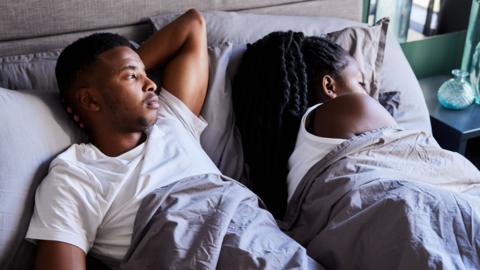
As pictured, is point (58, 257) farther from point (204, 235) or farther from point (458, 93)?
point (458, 93)

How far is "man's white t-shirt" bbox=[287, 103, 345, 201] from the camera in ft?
4.76

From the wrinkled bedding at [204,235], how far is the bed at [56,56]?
27 centimetres

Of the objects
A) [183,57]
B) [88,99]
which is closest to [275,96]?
[183,57]

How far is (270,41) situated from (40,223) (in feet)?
2.82

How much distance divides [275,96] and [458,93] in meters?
0.97

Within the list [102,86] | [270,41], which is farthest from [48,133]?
[270,41]

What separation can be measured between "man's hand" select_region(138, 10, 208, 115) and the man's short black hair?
0.18m

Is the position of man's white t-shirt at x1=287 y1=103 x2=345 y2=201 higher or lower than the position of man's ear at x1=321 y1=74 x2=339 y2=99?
lower

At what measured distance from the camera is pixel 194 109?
1595 mm

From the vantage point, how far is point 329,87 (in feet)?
5.43

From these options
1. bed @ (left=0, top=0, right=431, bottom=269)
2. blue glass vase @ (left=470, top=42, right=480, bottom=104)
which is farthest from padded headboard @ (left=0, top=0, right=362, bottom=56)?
blue glass vase @ (left=470, top=42, right=480, bottom=104)

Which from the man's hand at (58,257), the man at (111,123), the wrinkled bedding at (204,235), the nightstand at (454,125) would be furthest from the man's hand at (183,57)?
the nightstand at (454,125)

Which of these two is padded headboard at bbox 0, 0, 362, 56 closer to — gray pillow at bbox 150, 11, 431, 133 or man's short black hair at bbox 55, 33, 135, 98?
gray pillow at bbox 150, 11, 431, 133

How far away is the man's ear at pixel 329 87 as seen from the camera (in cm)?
165
